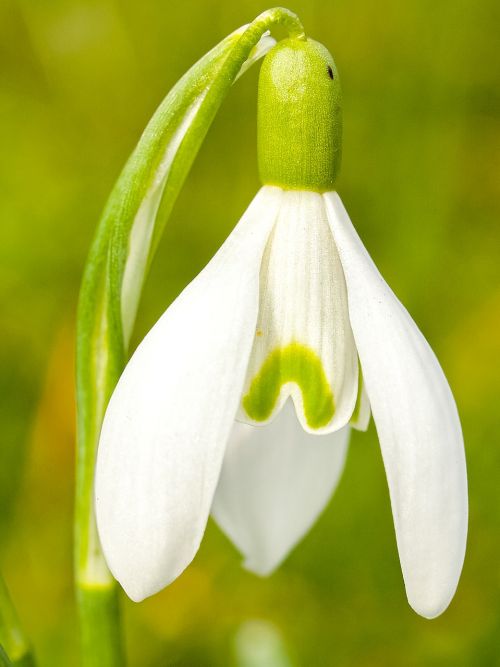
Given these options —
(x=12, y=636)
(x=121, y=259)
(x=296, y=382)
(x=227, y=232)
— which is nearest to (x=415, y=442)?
(x=296, y=382)

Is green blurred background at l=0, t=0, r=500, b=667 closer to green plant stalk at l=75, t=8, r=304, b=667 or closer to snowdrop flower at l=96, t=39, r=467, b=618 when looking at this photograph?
green plant stalk at l=75, t=8, r=304, b=667

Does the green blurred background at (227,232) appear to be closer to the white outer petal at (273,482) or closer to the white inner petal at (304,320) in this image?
the white outer petal at (273,482)

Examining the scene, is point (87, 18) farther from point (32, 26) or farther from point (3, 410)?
point (3, 410)

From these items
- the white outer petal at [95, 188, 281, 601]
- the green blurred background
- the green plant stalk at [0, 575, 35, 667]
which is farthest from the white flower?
the green blurred background

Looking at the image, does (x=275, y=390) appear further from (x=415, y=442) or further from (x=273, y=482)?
(x=273, y=482)

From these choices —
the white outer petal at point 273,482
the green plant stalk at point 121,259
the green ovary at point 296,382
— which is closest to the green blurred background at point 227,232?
the white outer petal at point 273,482
